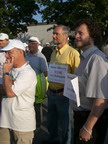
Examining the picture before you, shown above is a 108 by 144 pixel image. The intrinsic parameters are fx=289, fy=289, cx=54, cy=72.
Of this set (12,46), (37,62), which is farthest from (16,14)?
(12,46)

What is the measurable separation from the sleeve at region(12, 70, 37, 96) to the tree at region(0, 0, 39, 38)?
27432mm

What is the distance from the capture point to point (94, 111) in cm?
249

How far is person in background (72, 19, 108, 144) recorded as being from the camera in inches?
98.1

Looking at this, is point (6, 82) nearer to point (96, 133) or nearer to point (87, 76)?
point (87, 76)

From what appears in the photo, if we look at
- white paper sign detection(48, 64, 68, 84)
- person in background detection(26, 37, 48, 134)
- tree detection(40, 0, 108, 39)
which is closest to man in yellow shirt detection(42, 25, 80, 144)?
white paper sign detection(48, 64, 68, 84)

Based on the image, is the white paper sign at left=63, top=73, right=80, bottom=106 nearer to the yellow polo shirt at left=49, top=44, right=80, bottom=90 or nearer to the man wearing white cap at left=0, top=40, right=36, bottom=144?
the man wearing white cap at left=0, top=40, right=36, bottom=144

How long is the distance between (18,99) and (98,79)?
3.12ft

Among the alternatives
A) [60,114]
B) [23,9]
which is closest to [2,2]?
[23,9]

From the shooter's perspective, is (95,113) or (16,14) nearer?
(95,113)

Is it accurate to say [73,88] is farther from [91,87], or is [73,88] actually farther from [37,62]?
[37,62]

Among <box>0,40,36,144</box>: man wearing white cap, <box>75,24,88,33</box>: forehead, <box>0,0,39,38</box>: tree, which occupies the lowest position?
<box>0,40,36,144</box>: man wearing white cap

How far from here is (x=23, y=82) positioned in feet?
9.75

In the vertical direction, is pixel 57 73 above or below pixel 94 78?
below

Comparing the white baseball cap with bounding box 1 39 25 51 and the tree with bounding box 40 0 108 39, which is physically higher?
the tree with bounding box 40 0 108 39
